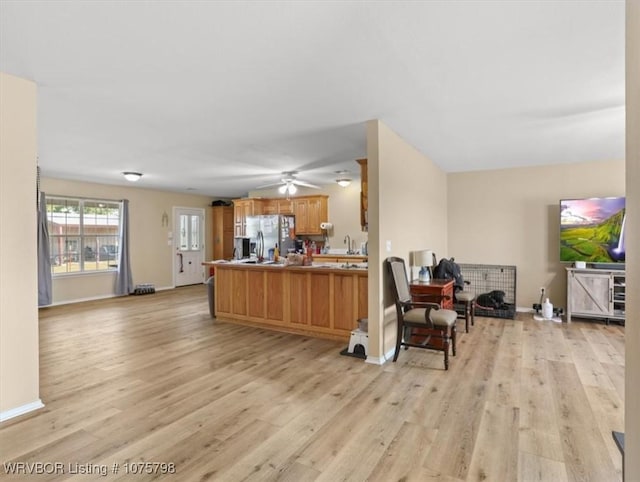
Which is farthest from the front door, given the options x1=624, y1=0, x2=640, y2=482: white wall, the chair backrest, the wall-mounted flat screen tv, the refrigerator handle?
x1=624, y1=0, x2=640, y2=482: white wall

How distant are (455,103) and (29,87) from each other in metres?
3.37

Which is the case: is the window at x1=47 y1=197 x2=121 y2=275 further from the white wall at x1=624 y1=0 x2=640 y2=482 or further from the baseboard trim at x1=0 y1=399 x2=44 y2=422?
the white wall at x1=624 y1=0 x2=640 y2=482

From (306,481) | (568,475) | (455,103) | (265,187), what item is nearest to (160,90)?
(455,103)

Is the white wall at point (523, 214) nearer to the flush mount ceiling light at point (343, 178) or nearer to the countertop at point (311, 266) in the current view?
the flush mount ceiling light at point (343, 178)

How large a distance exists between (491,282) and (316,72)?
200 inches

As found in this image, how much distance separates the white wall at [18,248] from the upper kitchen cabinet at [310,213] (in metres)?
5.75

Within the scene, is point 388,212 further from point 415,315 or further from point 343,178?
point 343,178

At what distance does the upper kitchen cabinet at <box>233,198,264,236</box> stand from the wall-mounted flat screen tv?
6088mm

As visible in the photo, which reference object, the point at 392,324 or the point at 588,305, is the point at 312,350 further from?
the point at 588,305

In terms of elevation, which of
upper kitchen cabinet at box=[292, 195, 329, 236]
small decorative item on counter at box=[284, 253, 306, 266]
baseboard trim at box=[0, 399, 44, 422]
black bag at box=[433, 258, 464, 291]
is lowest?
baseboard trim at box=[0, 399, 44, 422]

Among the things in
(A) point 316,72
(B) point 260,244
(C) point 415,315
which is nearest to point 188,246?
(B) point 260,244

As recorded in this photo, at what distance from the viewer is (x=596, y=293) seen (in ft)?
16.8

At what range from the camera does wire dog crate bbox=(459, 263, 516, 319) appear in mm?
5651

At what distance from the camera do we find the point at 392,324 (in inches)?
154
